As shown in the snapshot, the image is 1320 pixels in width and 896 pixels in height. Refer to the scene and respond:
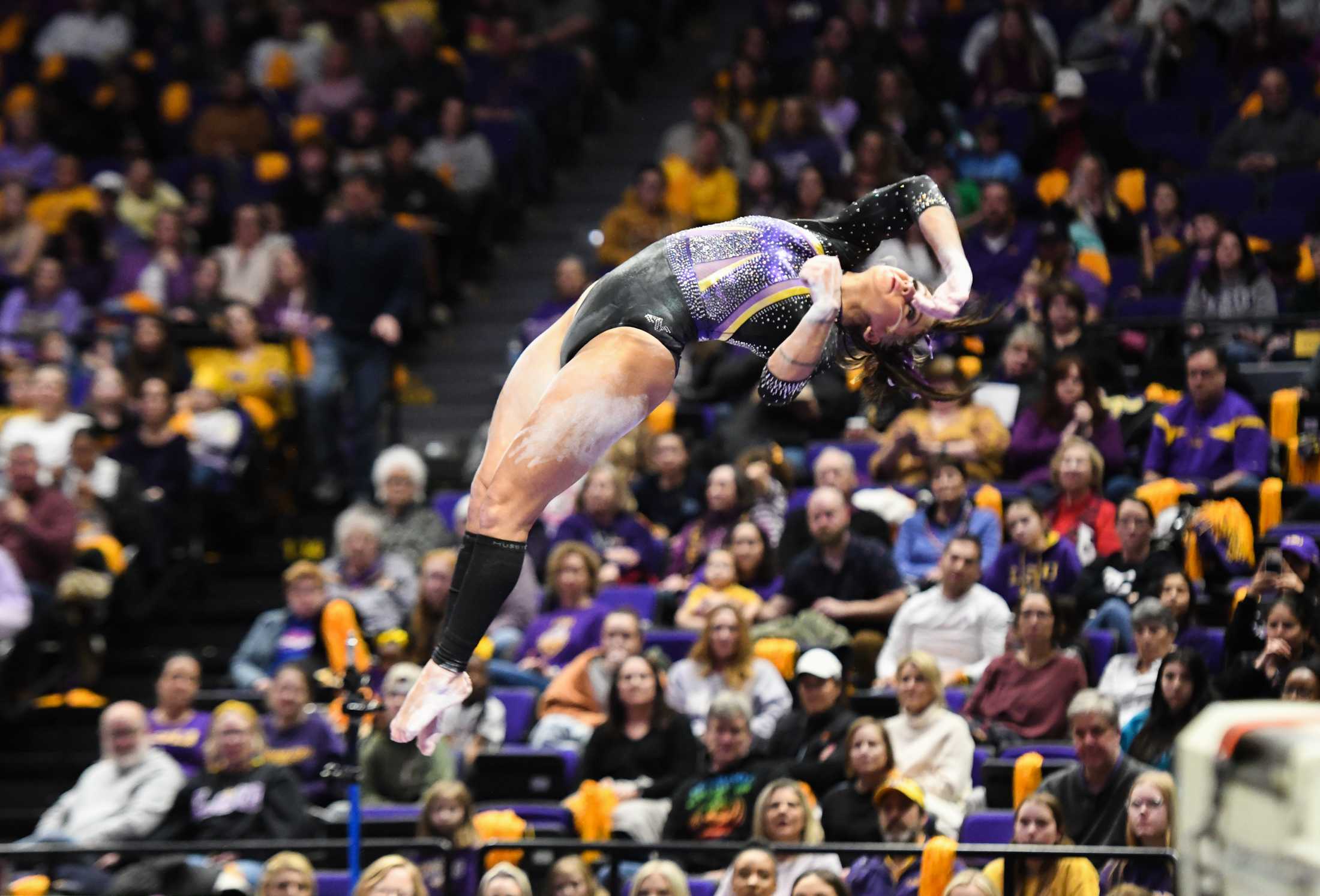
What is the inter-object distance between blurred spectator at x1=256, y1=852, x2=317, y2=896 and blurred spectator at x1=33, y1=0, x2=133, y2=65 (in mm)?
8856

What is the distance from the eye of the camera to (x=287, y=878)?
21.3 ft

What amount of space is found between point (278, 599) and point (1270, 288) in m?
5.25

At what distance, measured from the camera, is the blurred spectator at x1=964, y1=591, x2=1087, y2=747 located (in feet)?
23.9

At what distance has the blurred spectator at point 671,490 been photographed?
9.32 m

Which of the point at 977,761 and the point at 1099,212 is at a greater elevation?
the point at 1099,212

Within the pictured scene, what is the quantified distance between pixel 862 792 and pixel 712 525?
223 centimetres

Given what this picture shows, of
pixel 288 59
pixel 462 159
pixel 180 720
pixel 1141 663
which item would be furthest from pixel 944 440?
pixel 288 59

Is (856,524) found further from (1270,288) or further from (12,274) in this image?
(12,274)

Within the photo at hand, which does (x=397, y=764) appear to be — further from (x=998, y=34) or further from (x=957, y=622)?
(x=998, y=34)

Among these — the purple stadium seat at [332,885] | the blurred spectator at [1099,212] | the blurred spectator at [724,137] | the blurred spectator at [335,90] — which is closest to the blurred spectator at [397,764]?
the purple stadium seat at [332,885]

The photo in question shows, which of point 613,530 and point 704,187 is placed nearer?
point 613,530

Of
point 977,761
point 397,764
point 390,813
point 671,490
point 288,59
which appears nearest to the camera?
point 977,761

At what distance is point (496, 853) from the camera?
266 inches

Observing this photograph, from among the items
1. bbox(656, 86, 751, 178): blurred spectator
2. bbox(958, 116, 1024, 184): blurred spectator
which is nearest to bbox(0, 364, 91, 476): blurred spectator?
bbox(656, 86, 751, 178): blurred spectator
